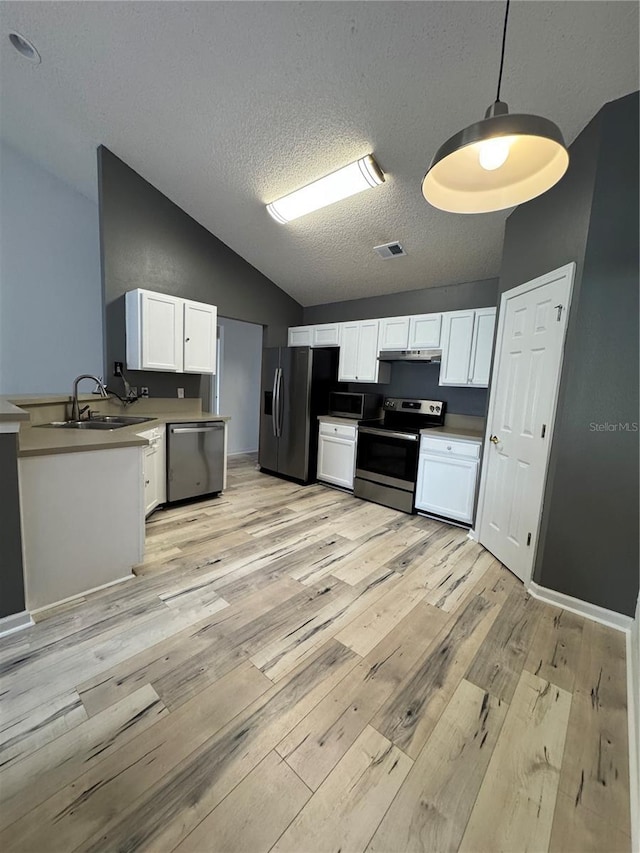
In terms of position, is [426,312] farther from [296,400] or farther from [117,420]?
[117,420]

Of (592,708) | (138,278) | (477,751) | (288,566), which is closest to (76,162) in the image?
(138,278)

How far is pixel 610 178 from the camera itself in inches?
73.5

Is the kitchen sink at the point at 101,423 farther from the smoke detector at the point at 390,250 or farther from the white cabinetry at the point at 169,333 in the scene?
the smoke detector at the point at 390,250

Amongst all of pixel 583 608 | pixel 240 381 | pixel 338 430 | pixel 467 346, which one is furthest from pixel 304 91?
pixel 240 381

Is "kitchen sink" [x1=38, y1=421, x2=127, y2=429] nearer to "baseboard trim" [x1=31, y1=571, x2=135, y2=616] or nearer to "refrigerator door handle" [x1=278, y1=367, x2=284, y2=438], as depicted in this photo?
"baseboard trim" [x1=31, y1=571, x2=135, y2=616]

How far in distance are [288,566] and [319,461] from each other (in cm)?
210

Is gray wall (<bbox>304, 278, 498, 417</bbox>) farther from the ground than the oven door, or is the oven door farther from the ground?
gray wall (<bbox>304, 278, 498, 417</bbox>)

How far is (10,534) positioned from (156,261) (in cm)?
302

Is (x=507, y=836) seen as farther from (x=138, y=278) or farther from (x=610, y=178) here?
(x=138, y=278)

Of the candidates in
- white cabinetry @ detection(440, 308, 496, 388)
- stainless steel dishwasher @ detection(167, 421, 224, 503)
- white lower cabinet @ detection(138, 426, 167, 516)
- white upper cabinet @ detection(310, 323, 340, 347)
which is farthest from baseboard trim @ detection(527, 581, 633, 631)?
white upper cabinet @ detection(310, 323, 340, 347)

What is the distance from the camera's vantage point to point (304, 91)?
7.22 ft

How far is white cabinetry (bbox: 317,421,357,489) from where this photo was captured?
4.06 m

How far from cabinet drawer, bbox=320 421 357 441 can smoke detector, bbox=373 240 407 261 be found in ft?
6.33

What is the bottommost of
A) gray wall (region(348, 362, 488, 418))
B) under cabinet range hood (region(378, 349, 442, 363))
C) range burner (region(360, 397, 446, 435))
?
range burner (region(360, 397, 446, 435))
